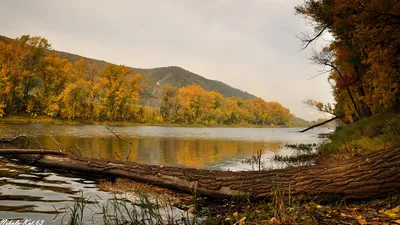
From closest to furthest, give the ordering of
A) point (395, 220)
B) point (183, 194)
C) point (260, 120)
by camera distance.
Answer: point (395, 220) → point (183, 194) → point (260, 120)

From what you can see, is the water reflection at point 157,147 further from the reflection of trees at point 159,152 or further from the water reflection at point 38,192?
the water reflection at point 38,192

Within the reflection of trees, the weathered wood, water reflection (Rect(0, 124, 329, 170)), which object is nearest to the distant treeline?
water reflection (Rect(0, 124, 329, 170))

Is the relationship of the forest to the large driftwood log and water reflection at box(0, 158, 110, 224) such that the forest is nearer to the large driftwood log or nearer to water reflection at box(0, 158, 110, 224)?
A: the large driftwood log

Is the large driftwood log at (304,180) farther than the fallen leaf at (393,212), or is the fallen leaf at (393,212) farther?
the large driftwood log at (304,180)

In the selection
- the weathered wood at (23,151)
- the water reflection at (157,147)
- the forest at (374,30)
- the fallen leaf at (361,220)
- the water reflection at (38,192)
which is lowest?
the water reflection at (157,147)

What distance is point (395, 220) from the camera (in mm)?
3449

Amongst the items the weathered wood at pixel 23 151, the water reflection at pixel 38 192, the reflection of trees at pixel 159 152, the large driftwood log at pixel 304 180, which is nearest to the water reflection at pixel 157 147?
the reflection of trees at pixel 159 152

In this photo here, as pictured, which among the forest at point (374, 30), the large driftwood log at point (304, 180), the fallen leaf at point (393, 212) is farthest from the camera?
the forest at point (374, 30)

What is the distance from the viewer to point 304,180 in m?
5.34

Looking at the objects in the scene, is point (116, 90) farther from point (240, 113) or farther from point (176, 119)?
point (240, 113)

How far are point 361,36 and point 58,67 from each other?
57.6 m

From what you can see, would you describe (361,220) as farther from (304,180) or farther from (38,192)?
(38,192)

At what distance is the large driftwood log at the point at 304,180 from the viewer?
4762 millimetres

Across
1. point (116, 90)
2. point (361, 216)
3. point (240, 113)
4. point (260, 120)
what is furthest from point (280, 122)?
point (361, 216)
